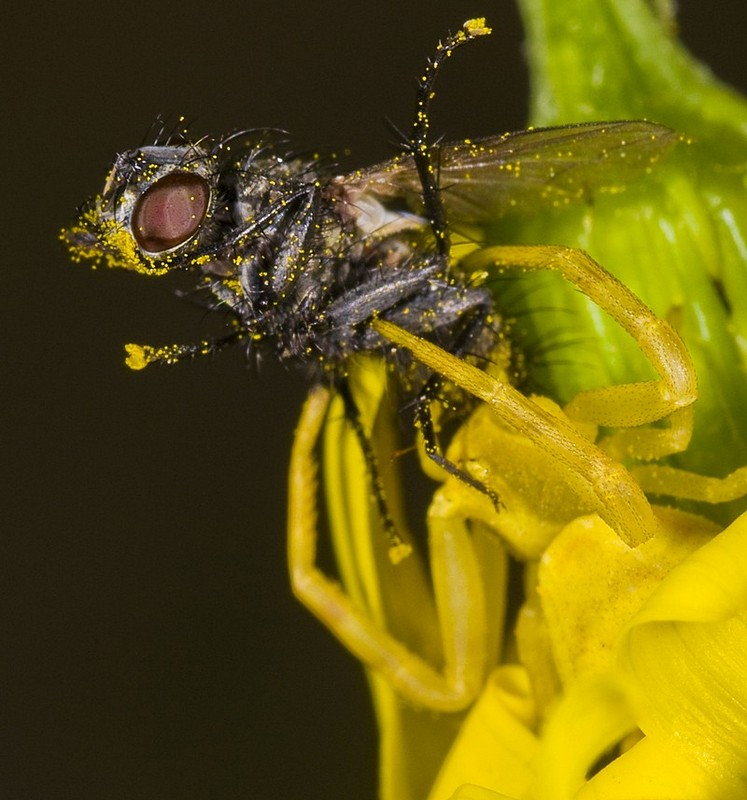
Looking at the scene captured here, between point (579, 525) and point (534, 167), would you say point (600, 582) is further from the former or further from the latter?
point (534, 167)

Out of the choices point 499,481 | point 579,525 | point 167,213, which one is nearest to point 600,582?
point 579,525

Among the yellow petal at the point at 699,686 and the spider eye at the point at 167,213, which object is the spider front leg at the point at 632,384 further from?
the spider eye at the point at 167,213

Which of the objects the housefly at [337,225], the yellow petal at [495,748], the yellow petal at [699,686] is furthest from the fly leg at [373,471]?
the yellow petal at [699,686]

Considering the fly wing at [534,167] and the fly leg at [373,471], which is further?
the fly leg at [373,471]

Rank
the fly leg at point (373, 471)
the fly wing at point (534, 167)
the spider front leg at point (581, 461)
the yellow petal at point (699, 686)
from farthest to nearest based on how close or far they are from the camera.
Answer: the fly leg at point (373, 471) → the fly wing at point (534, 167) → the spider front leg at point (581, 461) → the yellow petal at point (699, 686)

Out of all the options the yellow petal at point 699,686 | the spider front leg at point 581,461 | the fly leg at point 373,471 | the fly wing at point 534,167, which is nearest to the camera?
the yellow petal at point 699,686

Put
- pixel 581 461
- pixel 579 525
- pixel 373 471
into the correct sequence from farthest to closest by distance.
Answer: pixel 373 471 < pixel 579 525 < pixel 581 461

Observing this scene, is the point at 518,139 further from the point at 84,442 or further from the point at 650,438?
the point at 84,442
